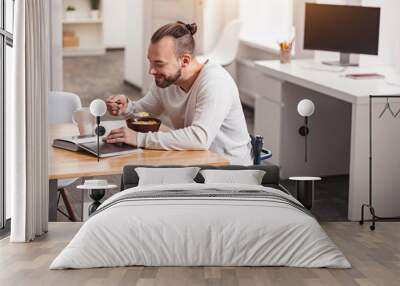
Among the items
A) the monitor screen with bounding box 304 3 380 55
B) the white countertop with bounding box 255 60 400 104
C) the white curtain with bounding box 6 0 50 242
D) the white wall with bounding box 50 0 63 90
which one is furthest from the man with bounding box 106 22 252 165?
the monitor screen with bounding box 304 3 380 55

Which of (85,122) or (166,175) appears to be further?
(85,122)

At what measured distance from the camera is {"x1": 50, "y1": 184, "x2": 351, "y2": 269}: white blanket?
339 centimetres

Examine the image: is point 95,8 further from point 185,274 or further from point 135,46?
point 185,274

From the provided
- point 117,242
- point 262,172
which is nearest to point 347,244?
point 262,172

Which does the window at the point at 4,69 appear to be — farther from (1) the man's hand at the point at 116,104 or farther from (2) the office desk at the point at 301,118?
(2) the office desk at the point at 301,118

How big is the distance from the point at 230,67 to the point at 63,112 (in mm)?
4308

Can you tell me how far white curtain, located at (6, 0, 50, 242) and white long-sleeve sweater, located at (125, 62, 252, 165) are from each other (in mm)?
527

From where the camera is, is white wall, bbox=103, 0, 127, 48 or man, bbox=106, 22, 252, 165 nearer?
man, bbox=106, 22, 252, 165

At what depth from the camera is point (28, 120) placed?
3713 millimetres

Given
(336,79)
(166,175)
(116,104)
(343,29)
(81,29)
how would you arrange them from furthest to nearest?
(81,29) → (343,29) → (336,79) → (116,104) → (166,175)

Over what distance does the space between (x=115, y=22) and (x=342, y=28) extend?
7163 millimetres

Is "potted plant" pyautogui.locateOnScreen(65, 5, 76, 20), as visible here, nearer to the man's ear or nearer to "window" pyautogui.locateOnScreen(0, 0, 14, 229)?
"window" pyautogui.locateOnScreen(0, 0, 14, 229)

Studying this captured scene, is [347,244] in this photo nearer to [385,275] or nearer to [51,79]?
[385,275]

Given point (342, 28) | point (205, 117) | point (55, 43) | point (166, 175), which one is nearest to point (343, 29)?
point (342, 28)
